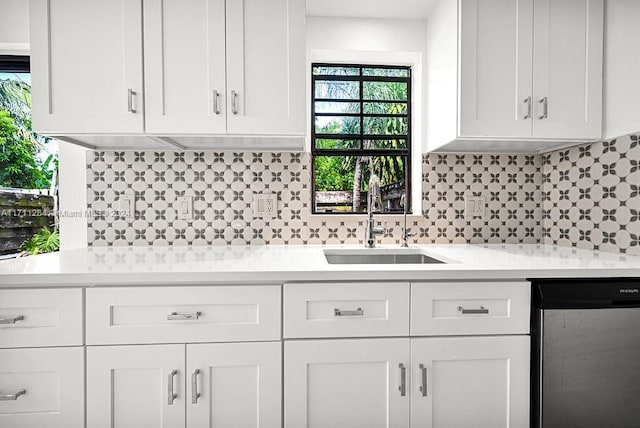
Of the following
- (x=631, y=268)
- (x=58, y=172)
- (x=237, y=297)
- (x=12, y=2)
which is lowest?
(x=237, y=297)

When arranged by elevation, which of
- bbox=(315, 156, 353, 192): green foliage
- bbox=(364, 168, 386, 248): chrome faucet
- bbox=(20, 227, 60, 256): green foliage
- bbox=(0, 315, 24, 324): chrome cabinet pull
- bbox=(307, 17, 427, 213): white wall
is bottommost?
bbox=(0, 315, 24, 324): chrome cabinet pull

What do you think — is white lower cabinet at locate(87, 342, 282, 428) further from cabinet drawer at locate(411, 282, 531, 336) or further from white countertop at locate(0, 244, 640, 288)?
cabinet drawer at locate(411, 282, 531, 336)

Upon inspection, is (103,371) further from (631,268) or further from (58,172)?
(631,268)

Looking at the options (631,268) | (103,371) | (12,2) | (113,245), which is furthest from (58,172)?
(631,268)

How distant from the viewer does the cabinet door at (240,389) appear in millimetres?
1317

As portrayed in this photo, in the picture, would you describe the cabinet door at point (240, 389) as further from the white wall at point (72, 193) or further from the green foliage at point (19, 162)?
the green foliage at point (19, 162)

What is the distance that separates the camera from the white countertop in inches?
50.9

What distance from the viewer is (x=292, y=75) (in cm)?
166

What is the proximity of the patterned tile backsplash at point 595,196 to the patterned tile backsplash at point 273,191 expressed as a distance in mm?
105

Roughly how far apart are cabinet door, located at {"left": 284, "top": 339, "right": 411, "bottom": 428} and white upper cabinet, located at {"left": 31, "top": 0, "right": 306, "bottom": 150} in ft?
3.29

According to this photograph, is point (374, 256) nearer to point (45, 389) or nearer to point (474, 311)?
point (474, 311)

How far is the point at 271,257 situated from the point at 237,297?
34 centimetres

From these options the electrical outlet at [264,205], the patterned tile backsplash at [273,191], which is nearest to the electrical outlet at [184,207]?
the patterned tile backsplash at [273,191]

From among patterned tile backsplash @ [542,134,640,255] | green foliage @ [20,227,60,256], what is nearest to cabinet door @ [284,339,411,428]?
patterned tile backsplash @ [542,134,640,255]
